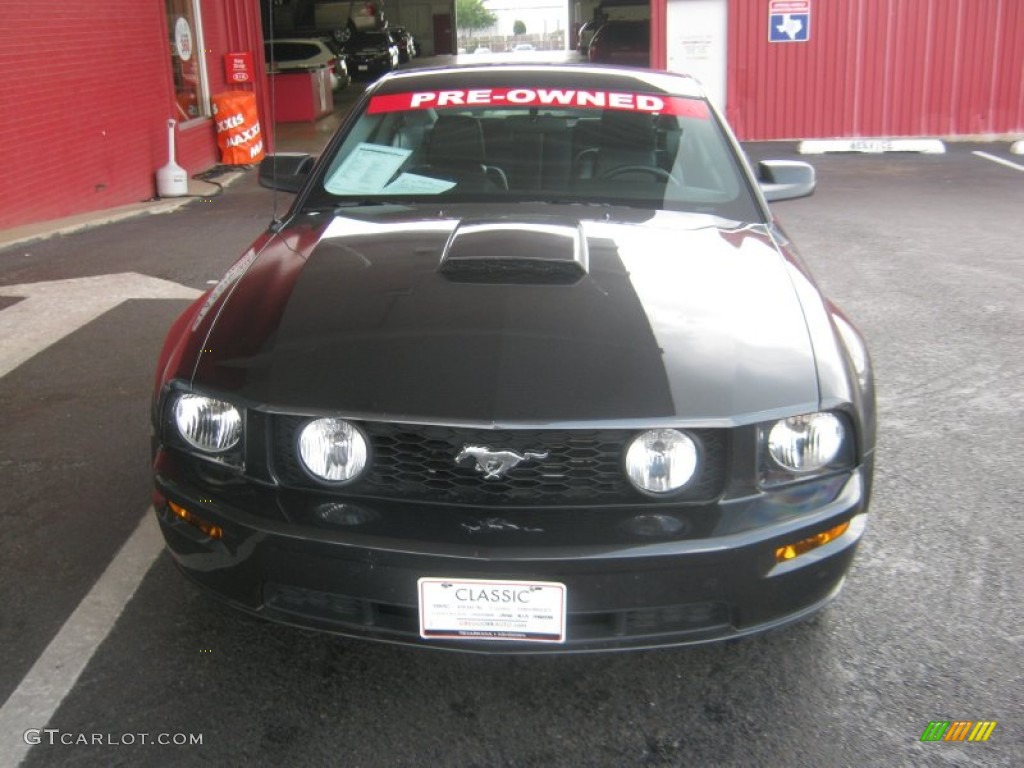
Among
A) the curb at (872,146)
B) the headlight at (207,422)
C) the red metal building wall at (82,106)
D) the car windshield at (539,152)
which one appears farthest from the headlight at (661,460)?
the curb at (872,146)

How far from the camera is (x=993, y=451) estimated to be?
4.20 m

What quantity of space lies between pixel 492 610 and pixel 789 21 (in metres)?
14.4

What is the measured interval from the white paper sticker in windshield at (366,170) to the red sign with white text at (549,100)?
0.66ft

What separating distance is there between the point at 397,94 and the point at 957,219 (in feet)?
22.5

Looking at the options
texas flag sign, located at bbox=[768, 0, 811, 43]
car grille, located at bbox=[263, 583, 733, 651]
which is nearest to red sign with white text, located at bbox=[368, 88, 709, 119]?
car grille, located at bbox=[263, 583, 733, 651]

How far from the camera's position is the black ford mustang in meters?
2.30

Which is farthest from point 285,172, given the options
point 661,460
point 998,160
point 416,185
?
point 998,160

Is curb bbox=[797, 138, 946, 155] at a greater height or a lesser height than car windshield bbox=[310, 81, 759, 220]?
lesser

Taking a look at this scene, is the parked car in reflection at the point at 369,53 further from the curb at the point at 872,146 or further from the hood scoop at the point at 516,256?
the hood scoop at the point at 516,256

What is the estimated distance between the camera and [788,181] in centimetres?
422

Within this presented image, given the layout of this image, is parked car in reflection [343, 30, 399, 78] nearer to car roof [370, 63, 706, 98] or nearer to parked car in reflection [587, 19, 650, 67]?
parked car in reflection [587, 19, 650, 67]

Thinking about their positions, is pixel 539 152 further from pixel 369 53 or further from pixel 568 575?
pixel 369 53

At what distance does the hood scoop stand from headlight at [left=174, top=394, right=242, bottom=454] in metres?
0.72

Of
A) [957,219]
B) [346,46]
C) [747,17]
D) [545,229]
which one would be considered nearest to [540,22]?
[346,46]
